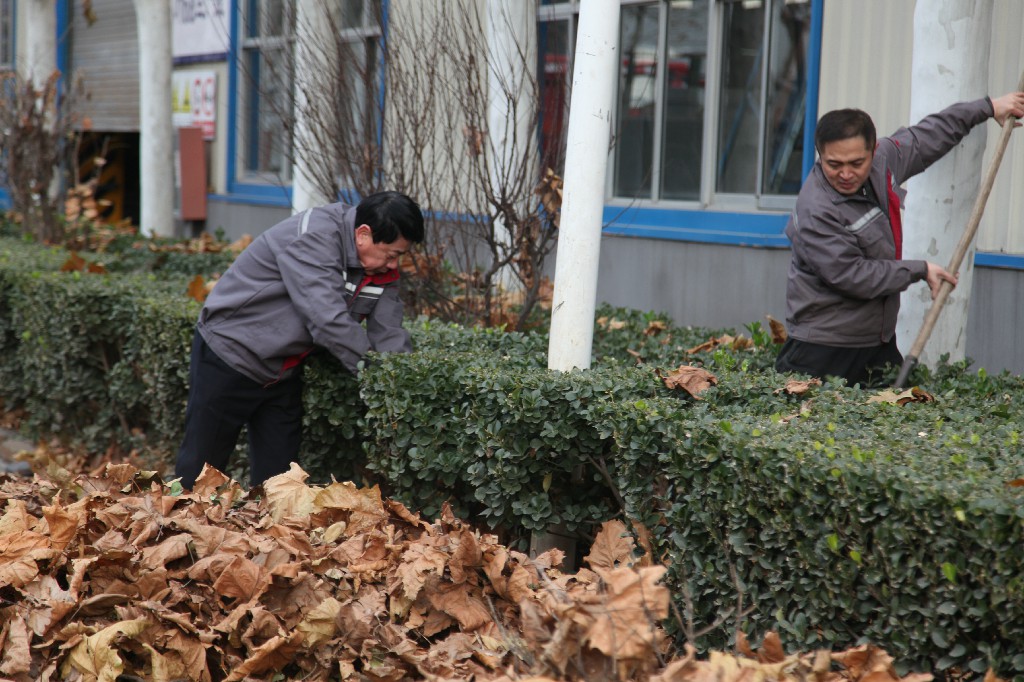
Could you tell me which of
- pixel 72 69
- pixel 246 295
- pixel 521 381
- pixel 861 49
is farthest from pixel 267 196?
pixel 521 381

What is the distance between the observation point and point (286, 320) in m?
5.11

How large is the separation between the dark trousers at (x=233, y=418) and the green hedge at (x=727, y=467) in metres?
0.13

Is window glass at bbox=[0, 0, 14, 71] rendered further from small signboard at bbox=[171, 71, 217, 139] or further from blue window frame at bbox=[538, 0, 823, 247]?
blue window frame at bbox=[538, 0, 823, 247]

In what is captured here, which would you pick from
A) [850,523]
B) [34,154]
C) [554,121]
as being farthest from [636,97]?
[850,523]

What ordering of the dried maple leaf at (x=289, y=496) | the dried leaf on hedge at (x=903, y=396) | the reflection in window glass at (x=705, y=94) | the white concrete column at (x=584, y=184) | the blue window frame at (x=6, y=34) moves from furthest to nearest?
the blue window frame at (x=6, y=34) → the reflection in window glass at (x=705, y=94) → the white concrete column at (x=584, y=184) → the dried maple leaf at (x=289, y=496) → the dried leaf on hedge at (x=903, y=396)

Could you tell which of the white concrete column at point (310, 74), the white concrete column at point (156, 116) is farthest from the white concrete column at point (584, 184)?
the white concrete column at point (156, 116)

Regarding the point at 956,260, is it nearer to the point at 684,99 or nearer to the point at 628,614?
the point at 628,614

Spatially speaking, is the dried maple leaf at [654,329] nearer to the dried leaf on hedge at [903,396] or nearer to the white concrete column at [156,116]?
the dried leaf on hedge at [903,396]

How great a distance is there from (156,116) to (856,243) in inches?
391

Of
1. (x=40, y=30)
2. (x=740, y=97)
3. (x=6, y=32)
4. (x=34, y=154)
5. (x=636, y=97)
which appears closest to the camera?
(x=740, y=97)

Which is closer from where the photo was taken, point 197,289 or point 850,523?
point 850,523

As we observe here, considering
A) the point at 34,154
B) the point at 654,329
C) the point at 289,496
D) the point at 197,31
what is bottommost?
the point at 289,496

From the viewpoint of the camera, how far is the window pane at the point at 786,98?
329 inches

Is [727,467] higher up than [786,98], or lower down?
lower down
